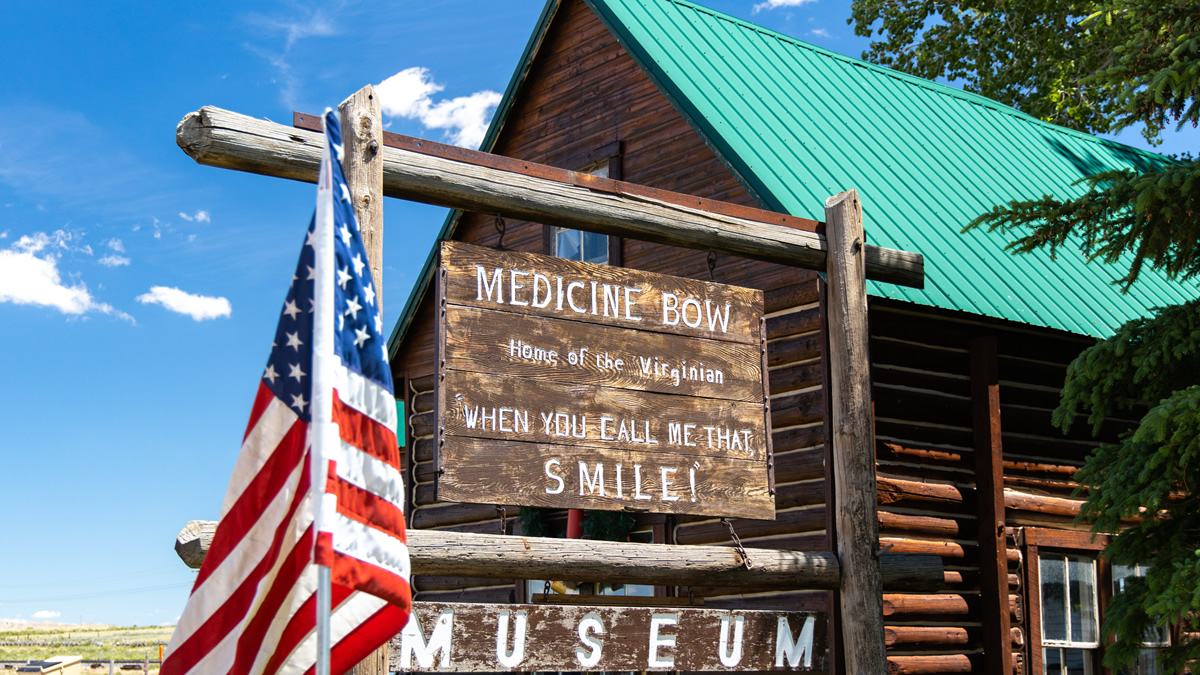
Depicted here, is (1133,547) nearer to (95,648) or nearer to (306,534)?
(306,534)

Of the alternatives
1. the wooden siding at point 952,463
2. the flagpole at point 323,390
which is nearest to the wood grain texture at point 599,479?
the flagpole at point 323,390

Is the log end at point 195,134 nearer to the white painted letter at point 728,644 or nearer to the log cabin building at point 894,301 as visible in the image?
the white painted letter at point 728,644

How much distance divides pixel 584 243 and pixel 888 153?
3.45 m

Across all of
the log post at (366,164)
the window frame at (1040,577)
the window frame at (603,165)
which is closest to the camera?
the log post at (366,164)

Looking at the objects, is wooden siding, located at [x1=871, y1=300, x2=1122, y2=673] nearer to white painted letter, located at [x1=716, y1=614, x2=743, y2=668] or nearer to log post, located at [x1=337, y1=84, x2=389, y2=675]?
white painted letter, located at [x1=716, y1=614, x2=743, y2=668]

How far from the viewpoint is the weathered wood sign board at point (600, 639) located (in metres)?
5.88

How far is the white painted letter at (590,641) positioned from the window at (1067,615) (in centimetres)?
714

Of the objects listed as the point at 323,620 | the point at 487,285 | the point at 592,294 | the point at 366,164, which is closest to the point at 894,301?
the point at 592,294

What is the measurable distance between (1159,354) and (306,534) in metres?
6.29

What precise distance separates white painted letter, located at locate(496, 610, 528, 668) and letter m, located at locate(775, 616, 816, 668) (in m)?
1.48

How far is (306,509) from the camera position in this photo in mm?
4547

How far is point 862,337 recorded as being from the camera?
735cm

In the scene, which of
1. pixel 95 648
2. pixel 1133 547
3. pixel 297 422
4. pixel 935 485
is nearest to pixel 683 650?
pixel 297 422

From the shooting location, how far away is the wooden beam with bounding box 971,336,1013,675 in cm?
1129
